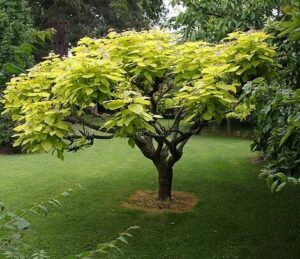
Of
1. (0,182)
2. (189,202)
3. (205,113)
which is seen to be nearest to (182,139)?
(189,202)

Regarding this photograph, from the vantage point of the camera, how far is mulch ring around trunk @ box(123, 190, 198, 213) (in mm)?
6750

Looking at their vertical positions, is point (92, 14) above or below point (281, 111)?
above

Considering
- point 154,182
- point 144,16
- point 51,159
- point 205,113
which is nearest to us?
point 205,113

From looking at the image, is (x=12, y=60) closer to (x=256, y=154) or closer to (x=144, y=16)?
(x=256, y=154)

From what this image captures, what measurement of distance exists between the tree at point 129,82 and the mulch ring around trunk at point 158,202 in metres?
1.63

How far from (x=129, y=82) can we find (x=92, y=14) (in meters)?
18.8

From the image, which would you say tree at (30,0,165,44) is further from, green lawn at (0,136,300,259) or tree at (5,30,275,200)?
tree at (5,30,275,200)

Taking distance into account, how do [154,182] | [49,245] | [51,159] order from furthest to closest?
[51,159], [154,182], [49,245]

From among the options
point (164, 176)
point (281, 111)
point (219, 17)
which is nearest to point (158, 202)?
point (164, 176)

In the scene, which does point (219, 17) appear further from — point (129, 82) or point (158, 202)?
point (158, 202)

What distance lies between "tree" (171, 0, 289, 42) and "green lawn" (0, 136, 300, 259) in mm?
2840

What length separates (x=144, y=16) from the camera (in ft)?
76.9

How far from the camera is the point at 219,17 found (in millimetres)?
6621

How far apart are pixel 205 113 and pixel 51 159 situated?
7.88 metres
